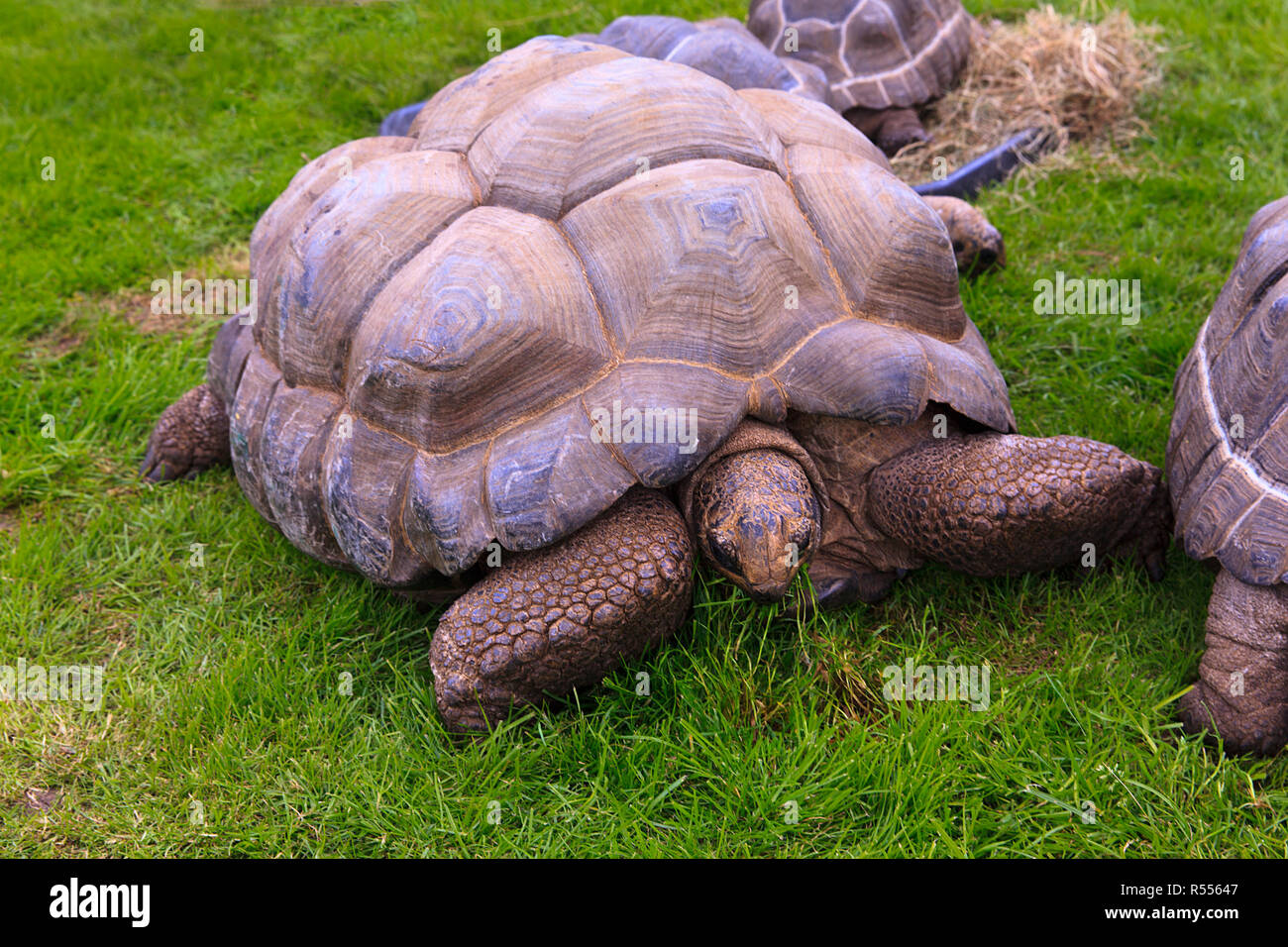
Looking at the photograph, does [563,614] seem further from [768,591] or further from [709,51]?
[709,51]

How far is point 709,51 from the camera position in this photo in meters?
4.32

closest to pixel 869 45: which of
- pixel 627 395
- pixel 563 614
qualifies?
pixel 627 395

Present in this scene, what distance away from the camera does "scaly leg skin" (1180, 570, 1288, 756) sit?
8.83 ft

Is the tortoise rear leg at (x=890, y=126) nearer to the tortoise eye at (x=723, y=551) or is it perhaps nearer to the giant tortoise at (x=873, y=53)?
the giant tortoise at (x=873, y=53)

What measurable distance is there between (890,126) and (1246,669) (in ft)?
12.6

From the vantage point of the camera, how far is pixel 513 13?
23.5 feet

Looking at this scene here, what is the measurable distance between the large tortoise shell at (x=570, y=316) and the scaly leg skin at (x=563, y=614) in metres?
0.14

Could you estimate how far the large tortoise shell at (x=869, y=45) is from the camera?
5684mm

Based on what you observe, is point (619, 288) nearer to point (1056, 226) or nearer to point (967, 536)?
point (967, 536)

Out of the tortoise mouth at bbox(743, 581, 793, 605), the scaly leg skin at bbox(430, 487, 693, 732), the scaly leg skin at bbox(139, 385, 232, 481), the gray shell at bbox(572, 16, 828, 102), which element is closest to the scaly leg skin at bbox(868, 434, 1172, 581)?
the tortoise mouth at bbox(743, 581, 793, 605)

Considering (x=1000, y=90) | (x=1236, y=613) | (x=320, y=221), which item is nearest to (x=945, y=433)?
(x=1236, y=613)

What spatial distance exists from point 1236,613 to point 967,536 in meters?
0.69

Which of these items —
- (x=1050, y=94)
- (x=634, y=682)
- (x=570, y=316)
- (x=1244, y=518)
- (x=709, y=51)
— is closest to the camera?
(x=1244, y=518)

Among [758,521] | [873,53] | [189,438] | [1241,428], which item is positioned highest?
[873,53]
